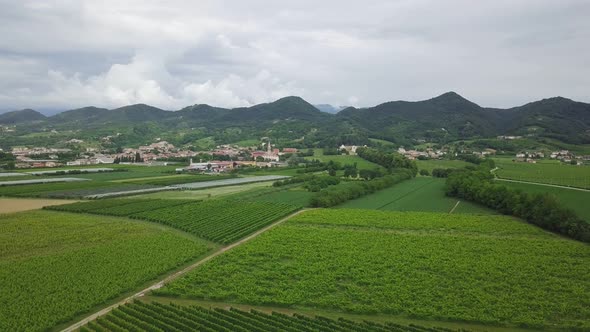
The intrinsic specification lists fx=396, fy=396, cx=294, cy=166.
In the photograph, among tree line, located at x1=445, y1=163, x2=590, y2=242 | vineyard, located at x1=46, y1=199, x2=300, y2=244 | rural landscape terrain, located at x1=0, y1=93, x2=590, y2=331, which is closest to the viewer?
rural landscape terrain, located at x1=0, y1=93, x2=590, y2=331

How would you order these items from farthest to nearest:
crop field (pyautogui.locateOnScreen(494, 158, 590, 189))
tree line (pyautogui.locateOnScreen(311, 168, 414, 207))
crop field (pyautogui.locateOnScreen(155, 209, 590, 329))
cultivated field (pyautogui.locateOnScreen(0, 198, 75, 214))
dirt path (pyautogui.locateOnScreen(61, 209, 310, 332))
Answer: crop field (pyautogui.locateOnScreen(494, 158, 590, 189)) < tree line (pyautogui.locateOnScreen(311, 168, 414, 207)) < cultivated field (pyautogui.locateOnScreen(0, 198, 75, 214)) < crop field (pyautogui.locateOnScreen(155, 209, 590, 329)) < dirt path (pyautogui.locateOnScreen(61, 209, 310, 332))

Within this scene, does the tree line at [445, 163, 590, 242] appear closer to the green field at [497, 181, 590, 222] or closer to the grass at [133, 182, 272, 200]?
the green field at [497, 181, 590, 222]

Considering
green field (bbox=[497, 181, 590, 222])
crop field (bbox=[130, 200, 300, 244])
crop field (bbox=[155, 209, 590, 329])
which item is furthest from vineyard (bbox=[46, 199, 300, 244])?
green field (bbox=[497, 181, 590, 222])

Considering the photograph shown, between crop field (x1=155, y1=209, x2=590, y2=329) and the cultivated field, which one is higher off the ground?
the cultivated field

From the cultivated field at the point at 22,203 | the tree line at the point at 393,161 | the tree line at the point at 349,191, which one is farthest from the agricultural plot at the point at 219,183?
the tree line at the point at 393,161

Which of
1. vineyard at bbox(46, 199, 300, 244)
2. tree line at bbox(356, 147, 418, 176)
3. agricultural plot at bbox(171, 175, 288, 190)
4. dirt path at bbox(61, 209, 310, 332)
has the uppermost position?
tree line at bbox(356, 147, 418, 176)

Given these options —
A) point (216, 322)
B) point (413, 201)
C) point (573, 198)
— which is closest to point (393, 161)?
point (413, 201)

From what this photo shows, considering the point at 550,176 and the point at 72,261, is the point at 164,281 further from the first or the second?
the point at 550,176

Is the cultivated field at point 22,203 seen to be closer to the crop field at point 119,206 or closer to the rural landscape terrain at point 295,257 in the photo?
the rural landscape terrain at point 295,257

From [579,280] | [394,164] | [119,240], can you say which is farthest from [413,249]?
[394,164]
